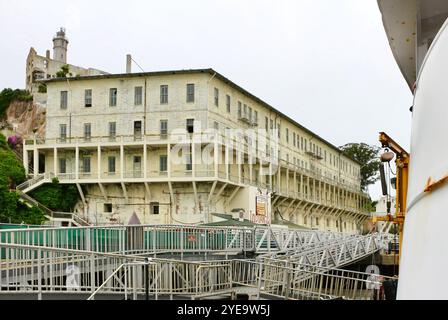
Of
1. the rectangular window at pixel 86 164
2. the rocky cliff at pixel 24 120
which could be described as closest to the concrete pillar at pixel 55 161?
the rectangular window at pixel 86 164

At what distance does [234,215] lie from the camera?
157 ft

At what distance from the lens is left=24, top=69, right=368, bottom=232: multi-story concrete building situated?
161ft

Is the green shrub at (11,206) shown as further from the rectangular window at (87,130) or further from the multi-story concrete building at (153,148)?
the rectangular window at (87,130)

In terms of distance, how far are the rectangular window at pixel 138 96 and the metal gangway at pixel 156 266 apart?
2623 centimetres

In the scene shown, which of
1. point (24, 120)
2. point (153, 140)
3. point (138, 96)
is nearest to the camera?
point (153, 140)

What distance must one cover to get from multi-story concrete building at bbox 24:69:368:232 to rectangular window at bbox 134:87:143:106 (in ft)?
0.29

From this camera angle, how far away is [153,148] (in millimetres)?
50062

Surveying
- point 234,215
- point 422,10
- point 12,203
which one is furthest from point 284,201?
point 422,10

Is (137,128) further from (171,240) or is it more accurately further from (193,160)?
(171,240)

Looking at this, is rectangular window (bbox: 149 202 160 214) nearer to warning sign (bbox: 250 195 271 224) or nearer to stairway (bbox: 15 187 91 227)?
stairway (bbox: 15 187 91 227)

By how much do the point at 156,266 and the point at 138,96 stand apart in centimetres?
3850

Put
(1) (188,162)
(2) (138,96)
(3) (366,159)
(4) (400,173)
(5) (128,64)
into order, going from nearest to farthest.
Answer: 1. (4) (400,173)
2. (1) (188,162)
3. (2) (138,96)
4. (5) (128,64)
5. (3) (366,159)

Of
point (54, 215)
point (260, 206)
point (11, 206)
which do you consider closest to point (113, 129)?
point (54, 215)

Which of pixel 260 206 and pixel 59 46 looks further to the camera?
pixel 59 46
